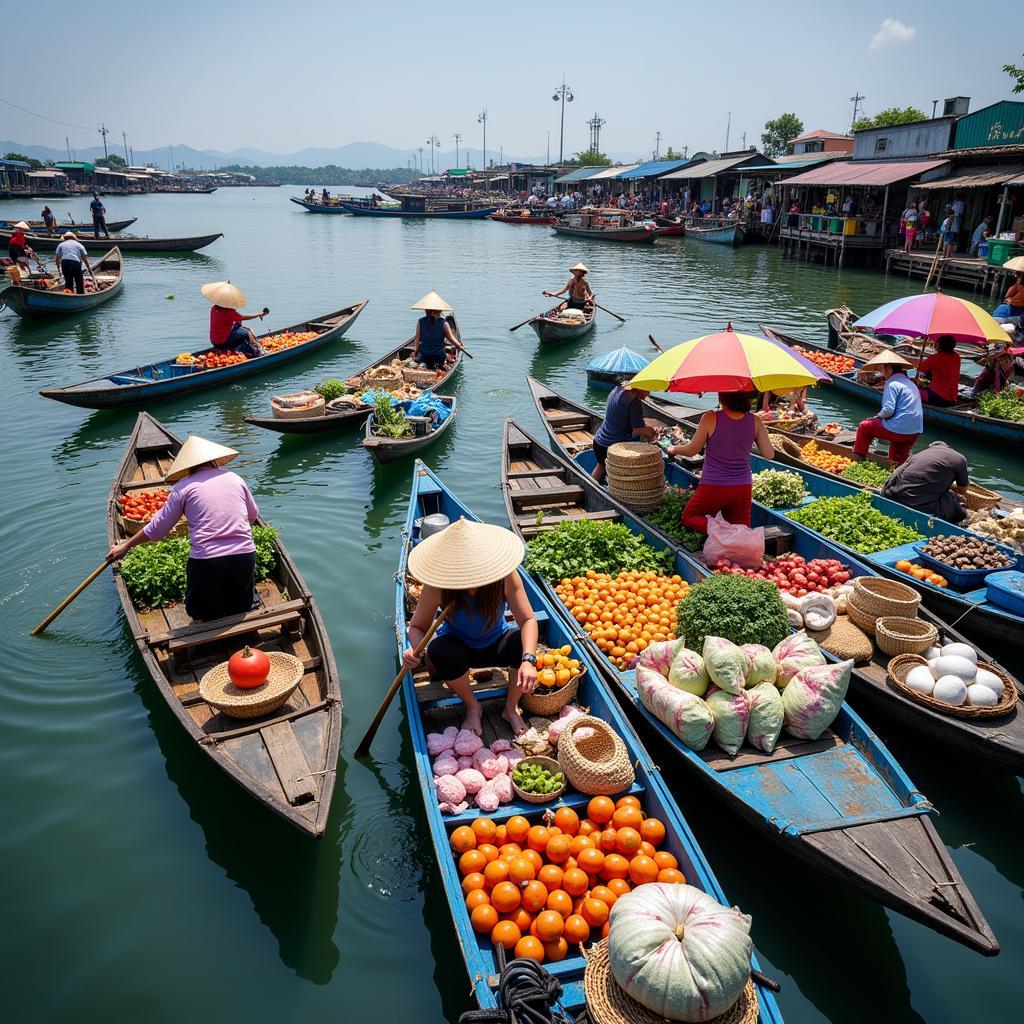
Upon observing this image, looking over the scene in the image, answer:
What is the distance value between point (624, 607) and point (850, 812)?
2.47m

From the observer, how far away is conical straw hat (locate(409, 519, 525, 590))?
4.76 m

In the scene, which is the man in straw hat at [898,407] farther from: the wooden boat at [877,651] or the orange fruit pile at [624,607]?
the orange fruit pile at [624,607]

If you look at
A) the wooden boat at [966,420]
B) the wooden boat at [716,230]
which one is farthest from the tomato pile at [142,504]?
the wooden boat at [716,230]

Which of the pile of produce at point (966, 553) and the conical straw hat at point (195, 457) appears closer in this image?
the conical straw hat at point (195, 457)

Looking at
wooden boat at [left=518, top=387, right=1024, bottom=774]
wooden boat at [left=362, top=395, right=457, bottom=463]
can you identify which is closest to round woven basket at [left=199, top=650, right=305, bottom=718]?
wooden boat at [left=518, top=387, right=1024, bottom=774]

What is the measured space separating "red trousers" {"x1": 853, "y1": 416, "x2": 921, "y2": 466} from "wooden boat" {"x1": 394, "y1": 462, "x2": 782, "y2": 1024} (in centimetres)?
514

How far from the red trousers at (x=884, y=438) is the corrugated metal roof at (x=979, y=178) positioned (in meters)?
19.7

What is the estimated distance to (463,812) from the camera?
4332 mm

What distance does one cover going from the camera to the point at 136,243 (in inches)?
1352

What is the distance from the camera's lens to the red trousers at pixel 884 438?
8.95m

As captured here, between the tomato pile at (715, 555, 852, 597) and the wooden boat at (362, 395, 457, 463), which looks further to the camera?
the wooden boat at (362, 395, 457, 463)

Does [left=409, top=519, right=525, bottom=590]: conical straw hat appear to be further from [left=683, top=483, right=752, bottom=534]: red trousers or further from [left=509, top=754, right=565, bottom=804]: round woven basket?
[left=683, top=483, right=752, bottom=534]: red trousers

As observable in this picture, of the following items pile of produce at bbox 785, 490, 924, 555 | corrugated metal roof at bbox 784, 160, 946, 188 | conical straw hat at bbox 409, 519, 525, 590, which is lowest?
pile of produce at bbox 785, 490, 924, 555

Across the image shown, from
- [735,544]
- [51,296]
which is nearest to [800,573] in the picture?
[735,544]
